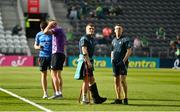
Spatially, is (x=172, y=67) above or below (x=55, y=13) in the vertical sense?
A: below

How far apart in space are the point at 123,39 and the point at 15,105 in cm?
359

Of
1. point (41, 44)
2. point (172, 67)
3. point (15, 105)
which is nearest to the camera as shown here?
point (15, 105)

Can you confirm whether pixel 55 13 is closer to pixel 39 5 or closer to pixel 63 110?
pixel 39 5

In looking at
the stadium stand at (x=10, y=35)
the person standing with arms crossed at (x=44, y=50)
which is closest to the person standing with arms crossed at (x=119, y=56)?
the person standing with arms crossed at (x=44, y=50)

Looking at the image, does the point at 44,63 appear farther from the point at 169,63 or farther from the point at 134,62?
the point at 169,63

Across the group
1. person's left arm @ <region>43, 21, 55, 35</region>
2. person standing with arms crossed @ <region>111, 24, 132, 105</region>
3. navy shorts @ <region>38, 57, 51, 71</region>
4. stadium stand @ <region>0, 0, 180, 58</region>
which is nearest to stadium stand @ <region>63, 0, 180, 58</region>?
stadium stand @ <region>0, 0, 180, 58</region>

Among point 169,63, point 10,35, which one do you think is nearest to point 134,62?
point 169,63

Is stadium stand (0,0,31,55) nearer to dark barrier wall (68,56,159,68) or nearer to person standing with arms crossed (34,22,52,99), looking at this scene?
dark barrier wall (68,56,159,68)

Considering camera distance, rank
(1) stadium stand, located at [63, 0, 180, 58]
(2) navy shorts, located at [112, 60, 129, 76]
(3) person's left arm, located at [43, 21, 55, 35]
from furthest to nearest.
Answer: (1) stadium stand, located at [63, 0, 180, 58] → (3) person's left arm, located at [43, 21, 55, 35] → (2) navy shorts, located at [112, 60, 129, 76]

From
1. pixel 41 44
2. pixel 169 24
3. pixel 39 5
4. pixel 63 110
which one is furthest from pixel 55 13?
pixel 63 110

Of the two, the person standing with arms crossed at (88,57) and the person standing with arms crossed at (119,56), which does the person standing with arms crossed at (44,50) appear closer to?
the person standing with arms crossed at (88,57)

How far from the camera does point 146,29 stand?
58.4 meters

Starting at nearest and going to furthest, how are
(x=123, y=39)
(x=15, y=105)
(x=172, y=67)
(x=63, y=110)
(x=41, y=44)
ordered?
1. (x=63, y=110)
2. (x=15, y=105)
3. (x=123, y=39)
4. (x=41, y=44)
5. (x=172, y=67)

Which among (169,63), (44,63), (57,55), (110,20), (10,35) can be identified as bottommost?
(169,63)
